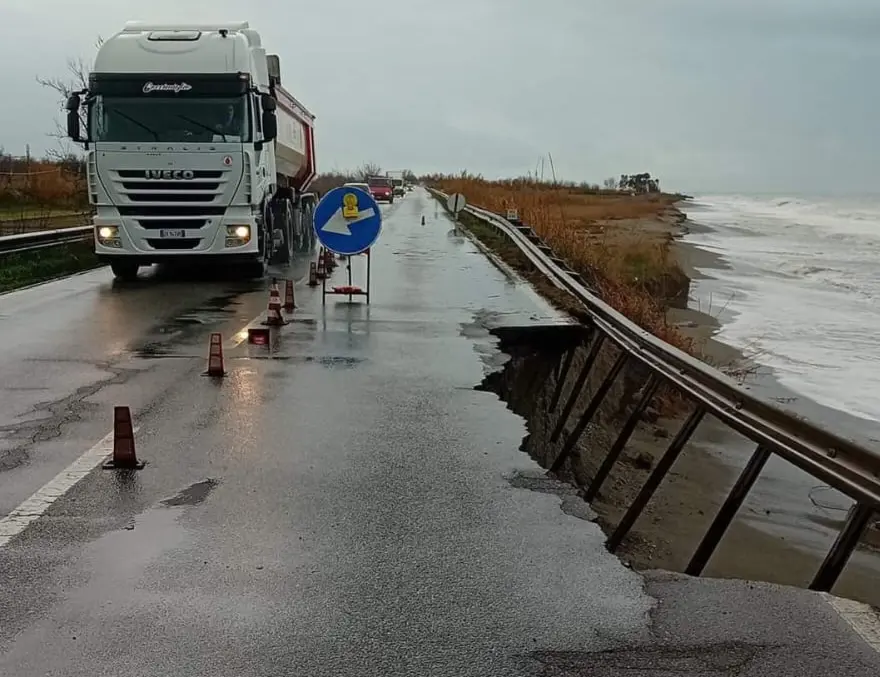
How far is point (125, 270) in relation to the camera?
1725cm

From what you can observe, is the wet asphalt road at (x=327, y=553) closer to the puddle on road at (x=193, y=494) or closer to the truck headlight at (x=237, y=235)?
the puddle on road at (x=193, y=494)

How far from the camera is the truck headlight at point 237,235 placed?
16.4 meters

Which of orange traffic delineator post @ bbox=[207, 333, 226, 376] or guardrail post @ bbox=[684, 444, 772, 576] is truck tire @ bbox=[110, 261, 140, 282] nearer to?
orange traffic delineator post @ bbox=[207, 333, 226, 376]

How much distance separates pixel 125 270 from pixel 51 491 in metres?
12.3

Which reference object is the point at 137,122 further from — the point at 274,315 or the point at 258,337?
the point at 258,337

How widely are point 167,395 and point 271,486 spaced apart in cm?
266

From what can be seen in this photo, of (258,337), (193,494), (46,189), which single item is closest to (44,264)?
(258,337)

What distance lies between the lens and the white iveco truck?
15727mm

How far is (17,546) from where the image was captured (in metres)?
4.74

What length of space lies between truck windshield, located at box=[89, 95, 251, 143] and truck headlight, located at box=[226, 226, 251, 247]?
1430 mm

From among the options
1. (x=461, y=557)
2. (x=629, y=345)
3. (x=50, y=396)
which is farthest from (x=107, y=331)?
(x=461, y=557)

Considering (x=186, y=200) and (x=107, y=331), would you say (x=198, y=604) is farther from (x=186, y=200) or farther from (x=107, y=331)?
(x=186, y=200)

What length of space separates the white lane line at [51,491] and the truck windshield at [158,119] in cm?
1002

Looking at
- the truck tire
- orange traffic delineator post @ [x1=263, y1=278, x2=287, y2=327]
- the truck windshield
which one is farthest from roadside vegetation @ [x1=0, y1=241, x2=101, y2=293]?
orange traffic delineator post @ [x1=263, y1=278, x2=287, y2=327]
